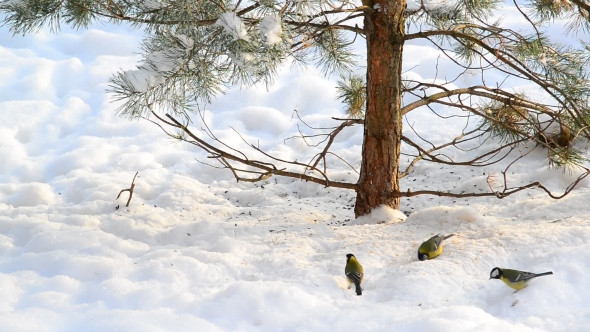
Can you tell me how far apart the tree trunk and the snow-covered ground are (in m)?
0.17

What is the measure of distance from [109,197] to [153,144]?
1571 millimetres

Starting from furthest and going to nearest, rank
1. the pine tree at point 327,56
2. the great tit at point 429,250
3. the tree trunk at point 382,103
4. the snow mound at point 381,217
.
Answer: the snow mound at point 381,217, the tree trunk at point 382,103, the pine tree at point 327,56, the great tit at point 429,250

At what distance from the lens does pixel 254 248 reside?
2.78m

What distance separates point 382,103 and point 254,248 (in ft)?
3.67

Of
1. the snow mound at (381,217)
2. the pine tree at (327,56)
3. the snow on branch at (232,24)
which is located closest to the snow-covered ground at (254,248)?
the snow mound at (381,217)

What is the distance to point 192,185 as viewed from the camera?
4.36 metres

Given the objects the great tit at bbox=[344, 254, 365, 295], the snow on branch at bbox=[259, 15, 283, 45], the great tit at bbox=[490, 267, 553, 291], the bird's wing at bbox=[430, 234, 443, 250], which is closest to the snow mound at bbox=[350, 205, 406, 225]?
the bird's wing at bbox=[430, 234, 443, 250]

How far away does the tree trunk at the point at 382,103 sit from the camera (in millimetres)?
3109

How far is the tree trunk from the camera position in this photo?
10.2 ft

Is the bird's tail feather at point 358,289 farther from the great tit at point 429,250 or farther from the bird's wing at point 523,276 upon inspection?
the bird's wing at point 523,276

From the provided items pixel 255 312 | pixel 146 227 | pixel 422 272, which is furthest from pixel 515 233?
pixel 146 227

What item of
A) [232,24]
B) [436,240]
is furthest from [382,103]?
[232,24]

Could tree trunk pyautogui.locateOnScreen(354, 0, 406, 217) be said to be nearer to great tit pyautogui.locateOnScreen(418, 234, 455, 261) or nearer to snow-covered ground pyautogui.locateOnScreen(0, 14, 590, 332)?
snow-covered ground pyautogui.locateOnScreen(0, 14, 590, 332)

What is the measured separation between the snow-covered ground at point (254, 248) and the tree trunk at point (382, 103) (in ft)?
0.56
